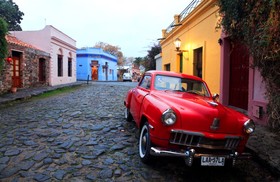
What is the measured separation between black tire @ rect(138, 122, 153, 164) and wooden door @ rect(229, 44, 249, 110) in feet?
14.4

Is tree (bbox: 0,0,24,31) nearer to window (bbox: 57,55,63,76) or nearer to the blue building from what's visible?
the blue building

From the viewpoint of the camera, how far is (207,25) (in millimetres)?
9789

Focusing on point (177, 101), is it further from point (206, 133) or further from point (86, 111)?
point (86, 111)

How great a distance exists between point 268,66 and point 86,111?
5.72 metres

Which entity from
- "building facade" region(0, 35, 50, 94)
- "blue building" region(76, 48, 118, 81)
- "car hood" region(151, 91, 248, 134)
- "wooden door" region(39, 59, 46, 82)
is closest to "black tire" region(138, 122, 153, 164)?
"car hood" region(151, 91, 248, 134)

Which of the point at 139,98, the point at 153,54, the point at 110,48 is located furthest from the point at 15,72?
the point at 110,48

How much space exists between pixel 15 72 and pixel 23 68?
81 centimetres

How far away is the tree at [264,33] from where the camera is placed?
4645 mm

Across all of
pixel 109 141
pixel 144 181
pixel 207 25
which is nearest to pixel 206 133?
pixel 144 181

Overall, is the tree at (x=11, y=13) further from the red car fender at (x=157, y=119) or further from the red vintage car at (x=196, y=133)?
the red vintage car at (x=196, y=133)

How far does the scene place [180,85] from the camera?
513cm

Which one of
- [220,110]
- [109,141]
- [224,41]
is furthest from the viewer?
[224,41]

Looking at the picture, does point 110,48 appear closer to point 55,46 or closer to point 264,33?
point 55,46

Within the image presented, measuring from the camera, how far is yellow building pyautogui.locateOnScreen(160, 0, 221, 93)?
898 cm
